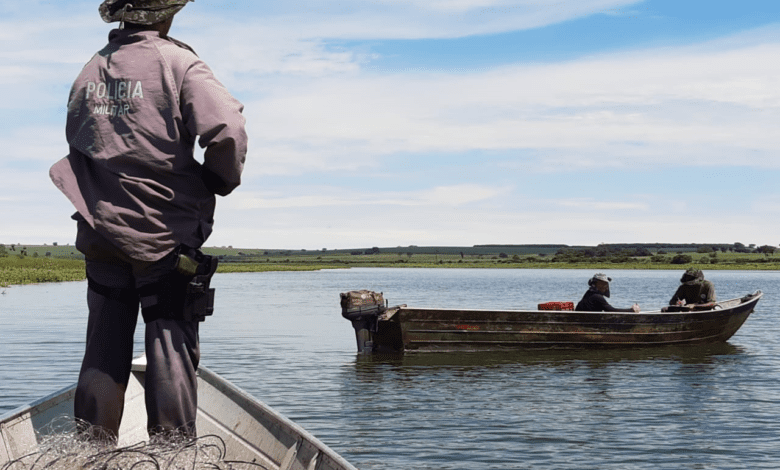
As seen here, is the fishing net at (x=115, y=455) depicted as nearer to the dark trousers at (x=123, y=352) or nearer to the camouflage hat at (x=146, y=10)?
the dark trousers at (x=123, y=352)

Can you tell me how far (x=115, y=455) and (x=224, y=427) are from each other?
7.00 feet

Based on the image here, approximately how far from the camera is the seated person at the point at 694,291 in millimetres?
24797

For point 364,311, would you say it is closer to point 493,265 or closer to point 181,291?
point 181,291

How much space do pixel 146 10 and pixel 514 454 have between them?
9375 mm

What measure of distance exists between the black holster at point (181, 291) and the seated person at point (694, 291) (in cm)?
2207

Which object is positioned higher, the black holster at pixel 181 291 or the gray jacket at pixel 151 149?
the gray jacket at pixel 151 149

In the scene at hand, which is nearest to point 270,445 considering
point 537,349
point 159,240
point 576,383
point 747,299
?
point 159,240

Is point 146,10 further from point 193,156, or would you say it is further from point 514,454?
point 514,454

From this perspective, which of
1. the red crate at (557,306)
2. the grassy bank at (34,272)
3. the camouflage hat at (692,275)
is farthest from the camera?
the grassy bank at (34,272)

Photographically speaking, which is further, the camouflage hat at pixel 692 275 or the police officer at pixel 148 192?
the camouflage hat at pixel 692 275

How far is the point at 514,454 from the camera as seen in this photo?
40.5 feet

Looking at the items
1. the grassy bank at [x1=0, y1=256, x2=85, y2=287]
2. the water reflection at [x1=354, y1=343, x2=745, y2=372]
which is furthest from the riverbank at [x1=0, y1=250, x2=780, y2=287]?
the water reflection at [x1=354, y1=343, x2=745, y2=372]

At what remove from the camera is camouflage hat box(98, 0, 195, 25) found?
4.46 metres

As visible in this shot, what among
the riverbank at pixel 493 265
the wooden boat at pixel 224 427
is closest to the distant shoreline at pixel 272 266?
the riverbank at pixel 493 265
